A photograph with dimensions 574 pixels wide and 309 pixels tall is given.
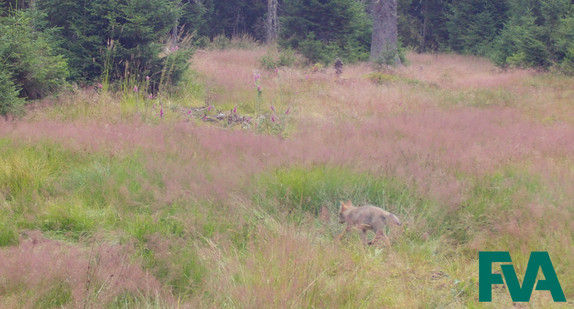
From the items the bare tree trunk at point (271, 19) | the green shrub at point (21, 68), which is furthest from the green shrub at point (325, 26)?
the green shrub at point (21, 68)

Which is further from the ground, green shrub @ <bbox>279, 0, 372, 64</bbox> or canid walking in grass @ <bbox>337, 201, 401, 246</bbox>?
green shrub @ <bbox>279, 0, 372, 64</bbox>

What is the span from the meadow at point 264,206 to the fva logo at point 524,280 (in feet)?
0.23

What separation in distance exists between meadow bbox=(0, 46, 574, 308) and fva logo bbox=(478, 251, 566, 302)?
2.8 inches

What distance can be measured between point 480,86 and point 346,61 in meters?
7.15

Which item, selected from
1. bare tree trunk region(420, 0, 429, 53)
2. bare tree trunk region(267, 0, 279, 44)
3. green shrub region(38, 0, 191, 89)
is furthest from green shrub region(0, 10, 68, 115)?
bare tree trunk region(420, 0, 429, 53)

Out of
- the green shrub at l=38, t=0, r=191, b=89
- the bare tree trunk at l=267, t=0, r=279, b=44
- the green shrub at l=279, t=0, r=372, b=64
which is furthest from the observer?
the bare tree trunk at l=267, t=0, r=279, b=44

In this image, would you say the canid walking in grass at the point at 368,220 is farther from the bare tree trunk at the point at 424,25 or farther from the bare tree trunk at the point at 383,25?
the bare tree trunk at the point at 424,25

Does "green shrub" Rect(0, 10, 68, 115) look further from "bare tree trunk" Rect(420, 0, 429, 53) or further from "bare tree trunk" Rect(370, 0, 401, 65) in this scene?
"bare tree trunk" Rect(420, 0, 429, 53)

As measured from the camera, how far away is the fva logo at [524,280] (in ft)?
11.4

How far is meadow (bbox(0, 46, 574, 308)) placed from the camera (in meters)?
3.41

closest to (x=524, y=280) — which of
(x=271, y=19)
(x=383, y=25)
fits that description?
(x=383, y=25)

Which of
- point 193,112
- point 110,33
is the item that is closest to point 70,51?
point 110,33

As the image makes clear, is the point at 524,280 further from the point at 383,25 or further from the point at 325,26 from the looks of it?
the point at 325,26

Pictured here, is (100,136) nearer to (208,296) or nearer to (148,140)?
(148,140)
